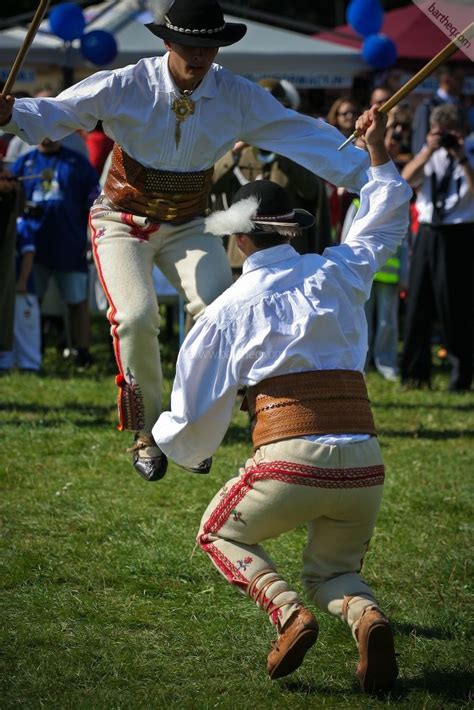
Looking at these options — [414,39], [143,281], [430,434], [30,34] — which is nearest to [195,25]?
[30,34]

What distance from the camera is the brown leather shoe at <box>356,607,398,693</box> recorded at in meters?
3.77

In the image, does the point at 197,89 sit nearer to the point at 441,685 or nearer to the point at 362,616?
the point at 362,616

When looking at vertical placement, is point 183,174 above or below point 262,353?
above

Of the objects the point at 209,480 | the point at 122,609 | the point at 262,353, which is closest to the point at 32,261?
the point at 209,480

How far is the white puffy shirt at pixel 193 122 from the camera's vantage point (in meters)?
4.82

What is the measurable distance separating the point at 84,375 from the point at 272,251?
6251mm

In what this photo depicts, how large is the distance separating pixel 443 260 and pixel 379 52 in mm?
3439

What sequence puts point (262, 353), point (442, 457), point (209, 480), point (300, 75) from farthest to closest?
point (300, 75) < point (442, 457) < point (209, 480) < point (262, 353)

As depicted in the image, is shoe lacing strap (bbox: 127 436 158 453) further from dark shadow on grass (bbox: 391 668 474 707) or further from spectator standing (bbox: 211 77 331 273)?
spectator standing (bbox: 211 77 331 273)

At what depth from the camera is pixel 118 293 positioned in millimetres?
5043

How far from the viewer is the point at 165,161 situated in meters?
5.01

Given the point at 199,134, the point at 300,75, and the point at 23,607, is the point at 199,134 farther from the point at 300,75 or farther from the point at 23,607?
the point at 300,75

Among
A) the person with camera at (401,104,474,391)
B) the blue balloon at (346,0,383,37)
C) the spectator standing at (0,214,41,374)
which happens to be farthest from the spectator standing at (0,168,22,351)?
the blue balloon at (346,0,383,37)

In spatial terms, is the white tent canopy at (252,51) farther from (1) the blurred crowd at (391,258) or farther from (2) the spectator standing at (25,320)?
(2) the spectator standing at (25,320)
